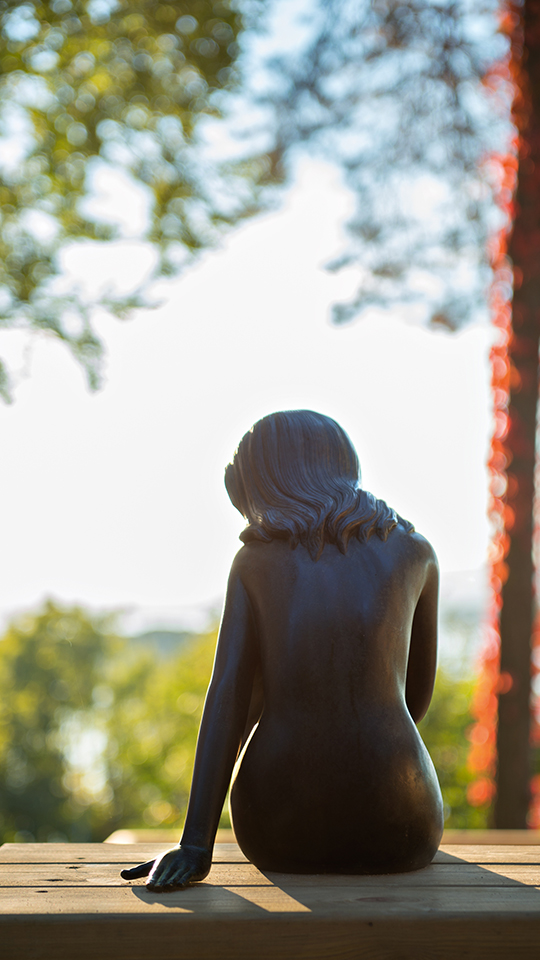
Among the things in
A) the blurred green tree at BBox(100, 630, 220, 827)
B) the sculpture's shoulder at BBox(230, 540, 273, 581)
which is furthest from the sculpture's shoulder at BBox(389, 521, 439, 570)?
the blurred green tree at BBox(100, 630, 220, 827)

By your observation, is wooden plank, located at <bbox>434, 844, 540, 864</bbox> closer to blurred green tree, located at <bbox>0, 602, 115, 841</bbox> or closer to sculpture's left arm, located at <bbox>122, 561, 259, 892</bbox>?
sculpture's left arm, located at <bbox>122, 561, 259, 892</bbox>

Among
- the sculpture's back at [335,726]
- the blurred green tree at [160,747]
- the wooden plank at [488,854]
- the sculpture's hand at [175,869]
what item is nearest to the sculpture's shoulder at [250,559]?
the sculpture's back at [335,726]

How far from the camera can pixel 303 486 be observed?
201 centimetres

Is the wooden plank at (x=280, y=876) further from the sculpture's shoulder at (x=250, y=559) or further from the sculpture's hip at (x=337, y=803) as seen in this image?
the sculpture's shoulder at (x=250, y=559)

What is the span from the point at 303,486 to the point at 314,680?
474mm

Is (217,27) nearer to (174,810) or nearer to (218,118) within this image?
(218,118)

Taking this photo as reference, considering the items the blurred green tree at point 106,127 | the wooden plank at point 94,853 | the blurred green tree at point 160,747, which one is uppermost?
the blurred green tree at point 106,127

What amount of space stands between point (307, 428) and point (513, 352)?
10.4 feet

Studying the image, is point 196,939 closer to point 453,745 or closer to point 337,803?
point 337,803

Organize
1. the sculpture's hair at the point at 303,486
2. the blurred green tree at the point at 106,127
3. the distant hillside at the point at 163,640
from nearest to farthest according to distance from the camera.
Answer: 1. the sculpture's hair at the point at 303,486
2. the blurred green tree at the point at 106,127
3. the distant hillside at the point at 163,640

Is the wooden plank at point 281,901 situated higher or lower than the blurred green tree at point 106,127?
lower

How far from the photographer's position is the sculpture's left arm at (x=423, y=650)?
2082 mm

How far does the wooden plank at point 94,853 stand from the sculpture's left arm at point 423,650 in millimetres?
601

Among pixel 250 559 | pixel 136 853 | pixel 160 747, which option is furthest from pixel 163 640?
pixel 250 559
